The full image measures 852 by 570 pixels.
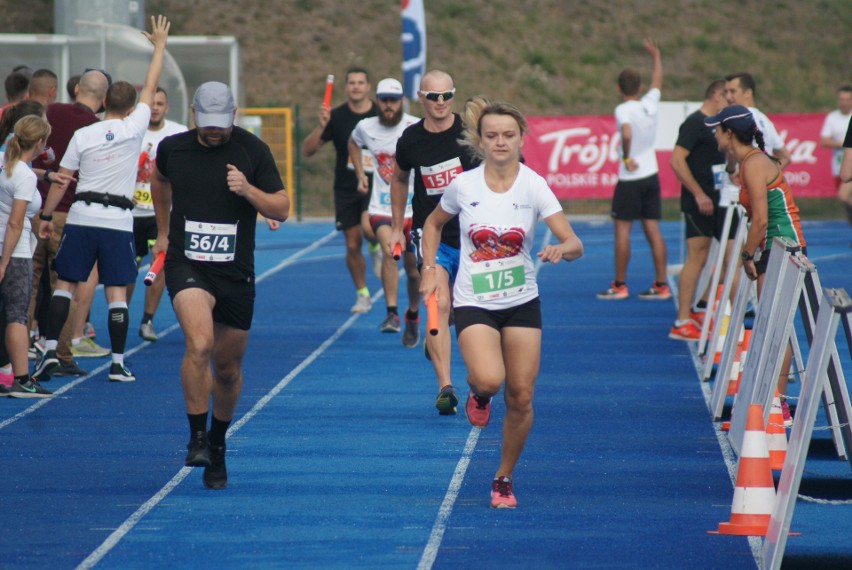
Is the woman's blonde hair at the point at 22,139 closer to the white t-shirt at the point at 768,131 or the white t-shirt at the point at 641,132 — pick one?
the white t-shirt at the point at 768,131

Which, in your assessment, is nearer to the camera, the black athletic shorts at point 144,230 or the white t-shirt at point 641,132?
the black athletic shorts at point 144,230

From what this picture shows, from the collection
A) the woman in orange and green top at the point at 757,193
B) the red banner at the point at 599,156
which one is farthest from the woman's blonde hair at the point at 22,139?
the red banner at the point at 599,156

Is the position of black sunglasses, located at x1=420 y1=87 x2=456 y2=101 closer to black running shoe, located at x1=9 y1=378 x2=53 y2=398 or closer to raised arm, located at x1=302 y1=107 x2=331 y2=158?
black running shoe, located at x1=9 y1=378 x2=53 y2=398

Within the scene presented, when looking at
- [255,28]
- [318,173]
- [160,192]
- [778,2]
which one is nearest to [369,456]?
[160,192]

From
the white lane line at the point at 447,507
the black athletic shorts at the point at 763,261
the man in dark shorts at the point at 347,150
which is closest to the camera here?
the white lane line at the point at 447,507

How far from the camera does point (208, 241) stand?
7.54 meters

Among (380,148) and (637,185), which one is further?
(637,185)

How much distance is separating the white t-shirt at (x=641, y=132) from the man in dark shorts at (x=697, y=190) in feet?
7.64

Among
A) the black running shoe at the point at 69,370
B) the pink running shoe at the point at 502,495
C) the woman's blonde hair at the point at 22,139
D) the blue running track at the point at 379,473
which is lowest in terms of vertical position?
the black running shoe at the point at 69,370

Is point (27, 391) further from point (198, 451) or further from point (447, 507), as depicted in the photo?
point (447, 507)

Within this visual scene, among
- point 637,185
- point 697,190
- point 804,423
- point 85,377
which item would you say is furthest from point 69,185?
point 804,423

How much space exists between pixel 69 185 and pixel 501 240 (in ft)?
18.0

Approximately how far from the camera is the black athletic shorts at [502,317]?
23.6ft

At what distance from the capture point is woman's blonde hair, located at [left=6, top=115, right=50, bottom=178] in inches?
391
